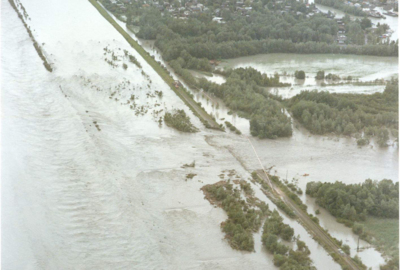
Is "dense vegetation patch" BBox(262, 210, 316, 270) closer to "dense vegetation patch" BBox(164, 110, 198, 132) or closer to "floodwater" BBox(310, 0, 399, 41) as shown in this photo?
"dense vegetation patch" BBox(164, 110, 198, 132)

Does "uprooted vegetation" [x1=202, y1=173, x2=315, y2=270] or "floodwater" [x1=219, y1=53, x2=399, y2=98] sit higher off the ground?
"floodwater" [x1=219, y1=53, x2=399, y2=98]

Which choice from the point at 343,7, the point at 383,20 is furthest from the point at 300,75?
the point at 343,7

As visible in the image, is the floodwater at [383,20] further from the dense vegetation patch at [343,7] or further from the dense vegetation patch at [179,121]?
the dense vegetation patch at [179,121]

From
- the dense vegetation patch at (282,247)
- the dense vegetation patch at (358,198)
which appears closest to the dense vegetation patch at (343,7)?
A: the dense vegetation patch at (358,198)

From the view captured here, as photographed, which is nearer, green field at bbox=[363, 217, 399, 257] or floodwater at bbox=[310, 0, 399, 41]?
green field at bbox=[363, 217, 399, 257]

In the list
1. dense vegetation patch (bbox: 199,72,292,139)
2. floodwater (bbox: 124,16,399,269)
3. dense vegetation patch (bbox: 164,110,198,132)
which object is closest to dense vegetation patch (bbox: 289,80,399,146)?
floodwater (bbox: 124,16,399,269)

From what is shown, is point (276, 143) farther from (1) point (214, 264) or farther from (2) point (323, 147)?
(1) point (214, 264)

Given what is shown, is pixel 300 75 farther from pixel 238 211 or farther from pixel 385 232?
pixel 385 232
